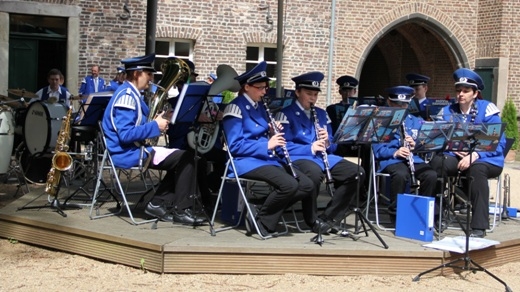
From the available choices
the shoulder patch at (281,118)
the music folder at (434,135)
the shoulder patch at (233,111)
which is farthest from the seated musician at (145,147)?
the music folder at (434,135)

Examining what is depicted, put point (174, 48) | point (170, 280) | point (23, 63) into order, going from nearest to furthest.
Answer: point (170, 280)
point (23, 63)
point (174, 48)

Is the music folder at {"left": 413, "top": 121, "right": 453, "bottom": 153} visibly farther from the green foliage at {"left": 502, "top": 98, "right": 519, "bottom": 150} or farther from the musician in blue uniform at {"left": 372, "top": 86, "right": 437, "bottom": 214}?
the green foliage at {"left": 502, "top": 98, "right": 519, "bottom": 150}

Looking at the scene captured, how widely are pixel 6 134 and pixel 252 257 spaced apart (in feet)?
14.8

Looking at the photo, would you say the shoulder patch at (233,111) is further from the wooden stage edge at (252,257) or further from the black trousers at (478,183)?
the black trousers at (478,183)

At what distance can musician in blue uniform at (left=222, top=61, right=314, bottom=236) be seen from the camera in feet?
23.2

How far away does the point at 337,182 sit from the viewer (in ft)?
24.8

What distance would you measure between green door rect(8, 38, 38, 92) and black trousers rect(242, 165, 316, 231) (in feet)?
35.9

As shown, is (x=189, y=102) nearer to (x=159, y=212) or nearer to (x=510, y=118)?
(x=159, y=212)

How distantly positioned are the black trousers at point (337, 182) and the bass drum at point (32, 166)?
4.55 meters

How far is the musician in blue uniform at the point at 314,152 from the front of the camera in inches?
293

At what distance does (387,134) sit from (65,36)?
10983mm

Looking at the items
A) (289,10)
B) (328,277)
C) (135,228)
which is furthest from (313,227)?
(289,10)

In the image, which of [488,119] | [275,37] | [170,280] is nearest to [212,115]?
[170,280]

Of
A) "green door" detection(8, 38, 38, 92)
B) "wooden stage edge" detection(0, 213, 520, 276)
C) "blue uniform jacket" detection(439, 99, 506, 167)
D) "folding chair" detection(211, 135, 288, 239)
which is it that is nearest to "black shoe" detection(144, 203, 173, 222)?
"folding chair" detection(211, 135, 288, 239)
